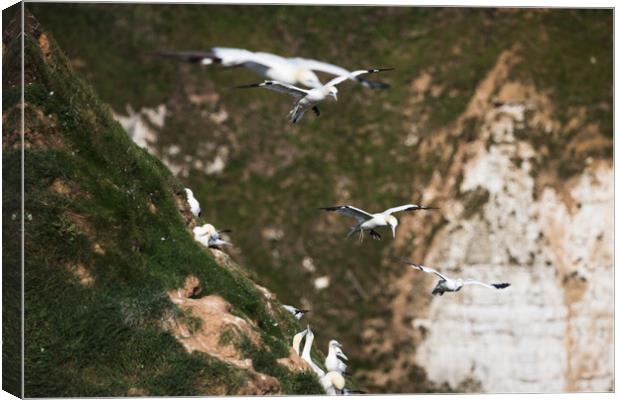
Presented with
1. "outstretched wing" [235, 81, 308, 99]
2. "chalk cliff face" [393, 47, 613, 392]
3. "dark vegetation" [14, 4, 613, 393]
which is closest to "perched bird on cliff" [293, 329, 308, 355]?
"outstretched wing" [235, 81, 308, 99]

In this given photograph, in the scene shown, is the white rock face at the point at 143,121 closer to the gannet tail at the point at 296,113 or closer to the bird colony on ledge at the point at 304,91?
the bird colony on ledge at the point at 304,91

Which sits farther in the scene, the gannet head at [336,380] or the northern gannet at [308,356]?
the northern gannet at [308,356]

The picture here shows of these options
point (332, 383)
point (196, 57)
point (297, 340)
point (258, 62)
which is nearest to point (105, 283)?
point (297, 340)

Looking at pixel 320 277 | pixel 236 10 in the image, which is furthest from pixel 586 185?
pixel 236 10

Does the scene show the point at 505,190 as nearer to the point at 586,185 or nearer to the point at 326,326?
the point at 586,185

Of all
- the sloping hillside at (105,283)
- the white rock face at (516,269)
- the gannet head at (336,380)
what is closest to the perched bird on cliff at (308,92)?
the sloping hillside at (105,283)

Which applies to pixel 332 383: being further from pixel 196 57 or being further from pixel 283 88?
pixel 196 57

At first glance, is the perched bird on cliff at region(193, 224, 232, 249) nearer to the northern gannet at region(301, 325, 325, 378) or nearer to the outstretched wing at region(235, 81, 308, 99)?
the northern gannet at region(301, 325, 325, 378)
